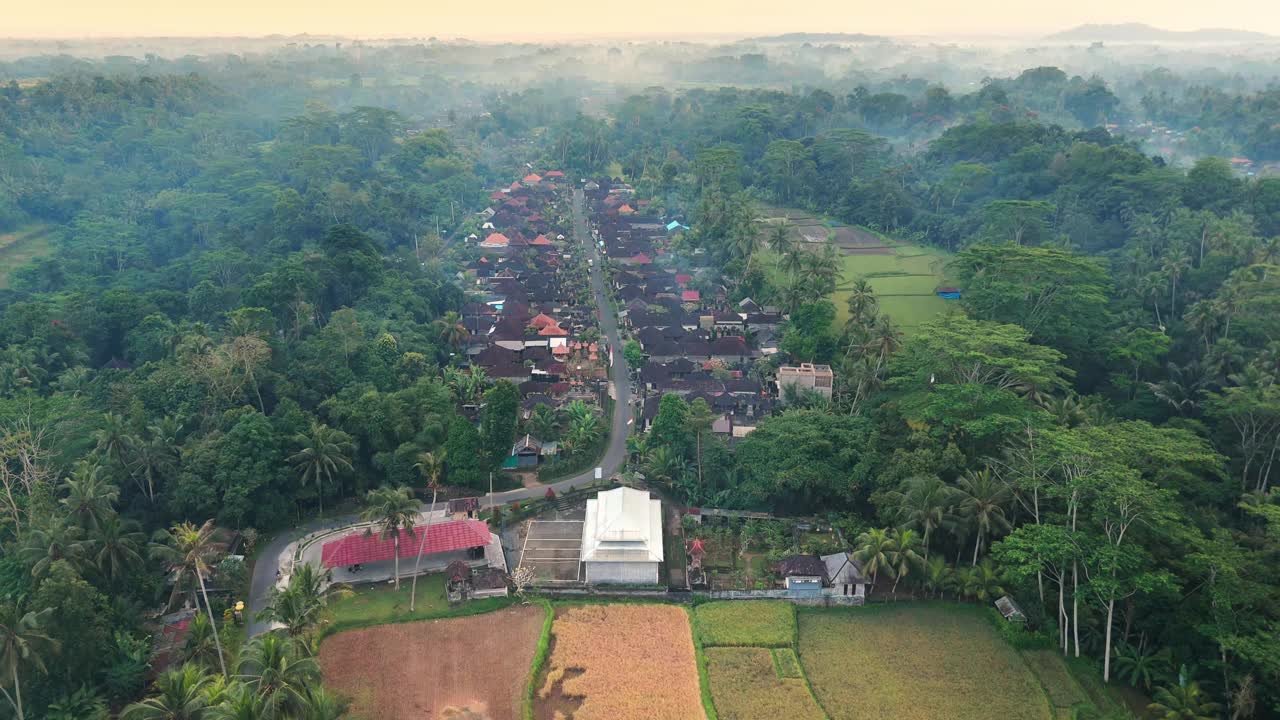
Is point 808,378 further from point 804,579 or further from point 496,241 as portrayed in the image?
point 496,241

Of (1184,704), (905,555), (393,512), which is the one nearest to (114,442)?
(393,512)

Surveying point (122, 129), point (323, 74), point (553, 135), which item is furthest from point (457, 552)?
point (323, 74)

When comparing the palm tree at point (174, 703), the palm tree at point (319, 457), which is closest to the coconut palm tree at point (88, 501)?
the palm tree at point (319, 457)

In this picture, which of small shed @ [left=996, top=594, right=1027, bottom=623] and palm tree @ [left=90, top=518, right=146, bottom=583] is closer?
palm tree @ [left=90, top=518, right=146, bottom=583]

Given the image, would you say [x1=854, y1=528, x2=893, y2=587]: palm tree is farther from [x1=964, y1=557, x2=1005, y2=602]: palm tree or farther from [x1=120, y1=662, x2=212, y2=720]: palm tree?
Answer: [x1=120, y1=662, x2=212, y2=720]: palm tree

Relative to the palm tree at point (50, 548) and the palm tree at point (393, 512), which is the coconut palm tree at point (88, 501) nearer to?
the palm tree at point (50, 548)

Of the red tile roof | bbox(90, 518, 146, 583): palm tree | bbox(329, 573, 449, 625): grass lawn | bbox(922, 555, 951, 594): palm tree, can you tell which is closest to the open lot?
the red tile roof
